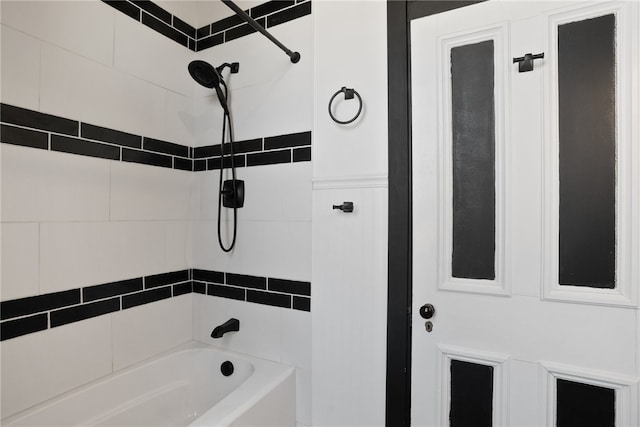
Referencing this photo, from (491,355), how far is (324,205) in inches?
33.0

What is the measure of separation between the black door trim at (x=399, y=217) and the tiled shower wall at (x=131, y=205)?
0.39m

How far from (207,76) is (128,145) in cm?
48

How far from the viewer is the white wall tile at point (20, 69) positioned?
3.95ft

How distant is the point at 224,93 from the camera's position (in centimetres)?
179

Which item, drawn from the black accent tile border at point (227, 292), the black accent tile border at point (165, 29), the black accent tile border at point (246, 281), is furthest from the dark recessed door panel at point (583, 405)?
the black accent tile border at point (165, 29)

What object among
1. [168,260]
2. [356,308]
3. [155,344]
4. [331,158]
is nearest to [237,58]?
[331,158]

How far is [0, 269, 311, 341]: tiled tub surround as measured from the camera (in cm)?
126

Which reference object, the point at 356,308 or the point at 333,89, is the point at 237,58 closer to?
the point at 333,89

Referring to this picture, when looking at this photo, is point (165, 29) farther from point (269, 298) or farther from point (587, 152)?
point (587, 152)

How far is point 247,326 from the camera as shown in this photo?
1.74 m

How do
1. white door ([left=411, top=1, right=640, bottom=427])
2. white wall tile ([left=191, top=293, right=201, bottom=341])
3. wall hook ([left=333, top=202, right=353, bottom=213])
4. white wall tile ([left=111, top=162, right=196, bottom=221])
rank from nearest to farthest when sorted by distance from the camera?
white door ([left=411, top=1, right=640, bottom=427]), wall hook ([left=333, top=202, right=353, bottom=213]), white wall tile ([left=111, top=162, right=196, bottom=221]), white wall tile ([left=191, top=293, right=201, bottom=341])

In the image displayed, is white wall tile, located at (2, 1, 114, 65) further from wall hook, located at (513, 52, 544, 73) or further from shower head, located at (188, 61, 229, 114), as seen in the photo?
wall hook, located at (513, 52, 544, 73)

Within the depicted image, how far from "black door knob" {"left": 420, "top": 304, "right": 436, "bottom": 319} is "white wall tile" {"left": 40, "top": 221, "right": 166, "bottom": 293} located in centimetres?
126

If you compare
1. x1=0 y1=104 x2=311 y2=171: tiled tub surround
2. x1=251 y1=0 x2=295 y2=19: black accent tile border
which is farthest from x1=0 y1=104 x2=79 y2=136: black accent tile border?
x1=251 y1=0 x2=295 y2=19: black accent tile border
